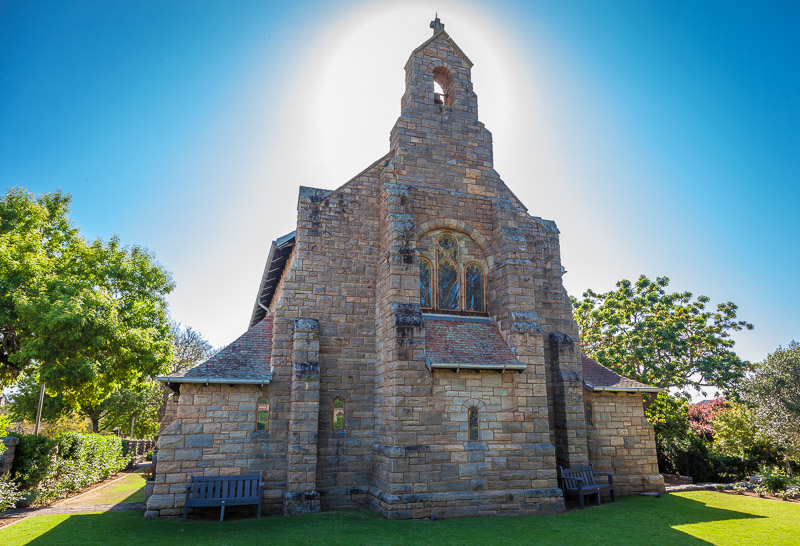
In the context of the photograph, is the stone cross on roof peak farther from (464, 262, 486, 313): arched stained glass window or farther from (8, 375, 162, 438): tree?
(8, 375, 162, 438): tree

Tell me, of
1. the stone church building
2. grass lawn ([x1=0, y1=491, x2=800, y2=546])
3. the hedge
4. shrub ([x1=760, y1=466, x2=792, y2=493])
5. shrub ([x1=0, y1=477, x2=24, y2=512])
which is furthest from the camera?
shrub ([x1=760, y1=466, x2=792, y2=493])

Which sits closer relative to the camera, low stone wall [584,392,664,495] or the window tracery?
the window tracery

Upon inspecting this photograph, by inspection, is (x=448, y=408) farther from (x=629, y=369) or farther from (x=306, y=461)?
(x=629, y=369)

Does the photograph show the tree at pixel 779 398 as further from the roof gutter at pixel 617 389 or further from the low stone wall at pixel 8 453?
the low stone wall at pixel 8 453

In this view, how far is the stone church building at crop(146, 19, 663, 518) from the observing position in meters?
10.9

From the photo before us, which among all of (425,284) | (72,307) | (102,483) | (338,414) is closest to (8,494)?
(72,307)

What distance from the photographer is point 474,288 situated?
44.7 feet

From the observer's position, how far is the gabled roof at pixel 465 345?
11.4 meters

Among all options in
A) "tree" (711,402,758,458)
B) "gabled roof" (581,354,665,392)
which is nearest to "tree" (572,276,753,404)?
"tree" (711,402,758,458)

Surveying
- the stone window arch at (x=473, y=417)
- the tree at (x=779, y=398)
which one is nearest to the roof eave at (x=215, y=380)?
the stone window arch at (x=473, y=417)

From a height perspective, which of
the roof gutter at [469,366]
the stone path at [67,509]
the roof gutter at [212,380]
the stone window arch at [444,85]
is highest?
the stone window arch at [444,85]

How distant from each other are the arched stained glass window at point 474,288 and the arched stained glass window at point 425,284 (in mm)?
1095

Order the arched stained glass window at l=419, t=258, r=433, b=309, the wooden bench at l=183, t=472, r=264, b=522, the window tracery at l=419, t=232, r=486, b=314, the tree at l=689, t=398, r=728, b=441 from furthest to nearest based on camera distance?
the tree at l=689, t=398, r=728, b=441 → the window tracery at l=419, t=232, r=486, b=314 → the arched stained glass window at l=419, t=258, r=433, b=309 → the wooden bench at l=183, t=472, r=264, b=522

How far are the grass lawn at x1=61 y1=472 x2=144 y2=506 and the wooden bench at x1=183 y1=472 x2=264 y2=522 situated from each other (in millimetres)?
4887
